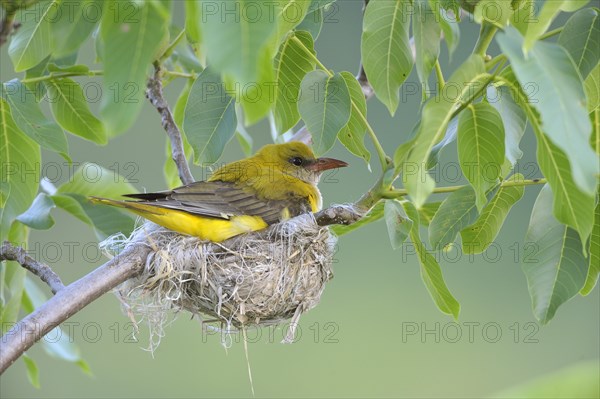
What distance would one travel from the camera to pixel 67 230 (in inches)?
332

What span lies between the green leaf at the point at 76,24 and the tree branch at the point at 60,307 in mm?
952

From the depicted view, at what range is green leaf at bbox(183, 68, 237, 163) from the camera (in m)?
3.16

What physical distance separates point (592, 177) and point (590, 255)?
3.74ft

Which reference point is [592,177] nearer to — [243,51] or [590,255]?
[243,51]


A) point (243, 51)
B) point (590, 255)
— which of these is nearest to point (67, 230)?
point (590, 255)

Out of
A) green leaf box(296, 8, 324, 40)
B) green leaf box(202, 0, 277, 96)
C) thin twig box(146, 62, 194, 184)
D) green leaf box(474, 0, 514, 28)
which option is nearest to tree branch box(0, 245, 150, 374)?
thin twig box(146, 62, 194, 184)

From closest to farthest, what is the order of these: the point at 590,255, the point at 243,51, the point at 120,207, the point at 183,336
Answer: the point at 243,51 < the point at 590,255 < the point at 120,207 < the point at 183,336

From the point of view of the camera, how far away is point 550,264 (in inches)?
107

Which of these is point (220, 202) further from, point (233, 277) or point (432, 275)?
point (432, 275)

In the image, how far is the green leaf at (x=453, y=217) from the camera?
2.89 meters

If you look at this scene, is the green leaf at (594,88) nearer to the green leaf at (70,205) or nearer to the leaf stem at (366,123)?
the leaf stem at (366,123)

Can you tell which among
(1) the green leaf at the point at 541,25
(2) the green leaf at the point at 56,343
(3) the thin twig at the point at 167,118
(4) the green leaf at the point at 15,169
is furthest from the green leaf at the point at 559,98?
(2) the green leaf at the point at 56,343

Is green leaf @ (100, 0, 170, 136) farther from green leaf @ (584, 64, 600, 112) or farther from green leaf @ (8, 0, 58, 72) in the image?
green leaf @ (584, 64, 600, 112)

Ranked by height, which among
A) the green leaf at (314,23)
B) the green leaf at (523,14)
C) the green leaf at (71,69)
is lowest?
the green leaf at (523,14)
